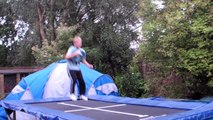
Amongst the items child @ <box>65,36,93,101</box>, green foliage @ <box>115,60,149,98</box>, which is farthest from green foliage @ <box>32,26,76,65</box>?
child @ <box>65,36,93,101</box>

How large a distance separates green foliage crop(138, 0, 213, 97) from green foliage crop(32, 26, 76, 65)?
4.10 meters

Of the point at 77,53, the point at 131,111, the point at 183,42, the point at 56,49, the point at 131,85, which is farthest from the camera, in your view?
the point at 56,49

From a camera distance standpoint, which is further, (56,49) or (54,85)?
(56,49)

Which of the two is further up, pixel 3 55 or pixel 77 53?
pixel 3 55

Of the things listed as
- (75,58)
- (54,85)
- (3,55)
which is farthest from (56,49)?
(3,55)

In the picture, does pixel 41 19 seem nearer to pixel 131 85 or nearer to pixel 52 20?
pixel 52 20

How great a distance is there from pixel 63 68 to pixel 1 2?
434 inches

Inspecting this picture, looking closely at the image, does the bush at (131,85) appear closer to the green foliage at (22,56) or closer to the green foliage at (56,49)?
the green foliage at (56,49)

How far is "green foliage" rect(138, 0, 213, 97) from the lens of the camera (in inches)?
218

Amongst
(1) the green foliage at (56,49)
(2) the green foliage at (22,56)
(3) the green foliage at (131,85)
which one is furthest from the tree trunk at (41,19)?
(3) the green foliage at (131,85)

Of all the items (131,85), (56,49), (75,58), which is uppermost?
(56,49)

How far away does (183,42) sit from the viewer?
5.90m

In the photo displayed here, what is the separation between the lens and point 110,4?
1128 centimetres

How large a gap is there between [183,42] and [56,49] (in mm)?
5392
